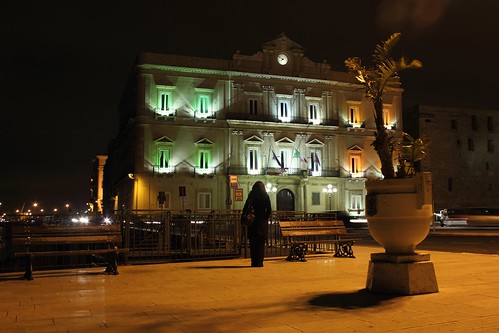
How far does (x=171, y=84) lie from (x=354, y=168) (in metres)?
21.2

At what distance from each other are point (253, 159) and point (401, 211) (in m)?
43.8

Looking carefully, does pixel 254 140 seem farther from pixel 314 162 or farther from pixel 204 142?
pixel 314 162

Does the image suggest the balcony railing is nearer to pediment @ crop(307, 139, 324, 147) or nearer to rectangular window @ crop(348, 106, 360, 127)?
pediment @ crop(307, 139, 324, 147)

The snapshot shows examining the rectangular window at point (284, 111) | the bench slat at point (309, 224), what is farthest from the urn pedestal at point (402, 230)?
the rectangular window at point (284, 111)

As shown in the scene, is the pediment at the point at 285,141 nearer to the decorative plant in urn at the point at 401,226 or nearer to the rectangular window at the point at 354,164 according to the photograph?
the rectangular window at the point at 354,164

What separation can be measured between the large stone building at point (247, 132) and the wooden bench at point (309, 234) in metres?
31.7

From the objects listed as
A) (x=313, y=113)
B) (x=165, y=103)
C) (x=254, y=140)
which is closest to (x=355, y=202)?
(x=313, y=113)

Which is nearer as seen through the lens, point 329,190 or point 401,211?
point 401,211

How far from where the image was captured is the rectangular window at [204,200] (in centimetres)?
4894

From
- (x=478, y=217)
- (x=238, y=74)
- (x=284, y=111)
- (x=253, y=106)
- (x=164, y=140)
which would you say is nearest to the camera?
(x=478, y=217)

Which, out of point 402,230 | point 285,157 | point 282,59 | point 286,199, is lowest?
point 402,230

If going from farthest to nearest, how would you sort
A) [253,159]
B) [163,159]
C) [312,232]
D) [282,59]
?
[282,59], [253,159], [163,159], [312,232]

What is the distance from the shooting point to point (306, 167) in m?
52.8

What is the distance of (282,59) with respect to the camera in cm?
5350
